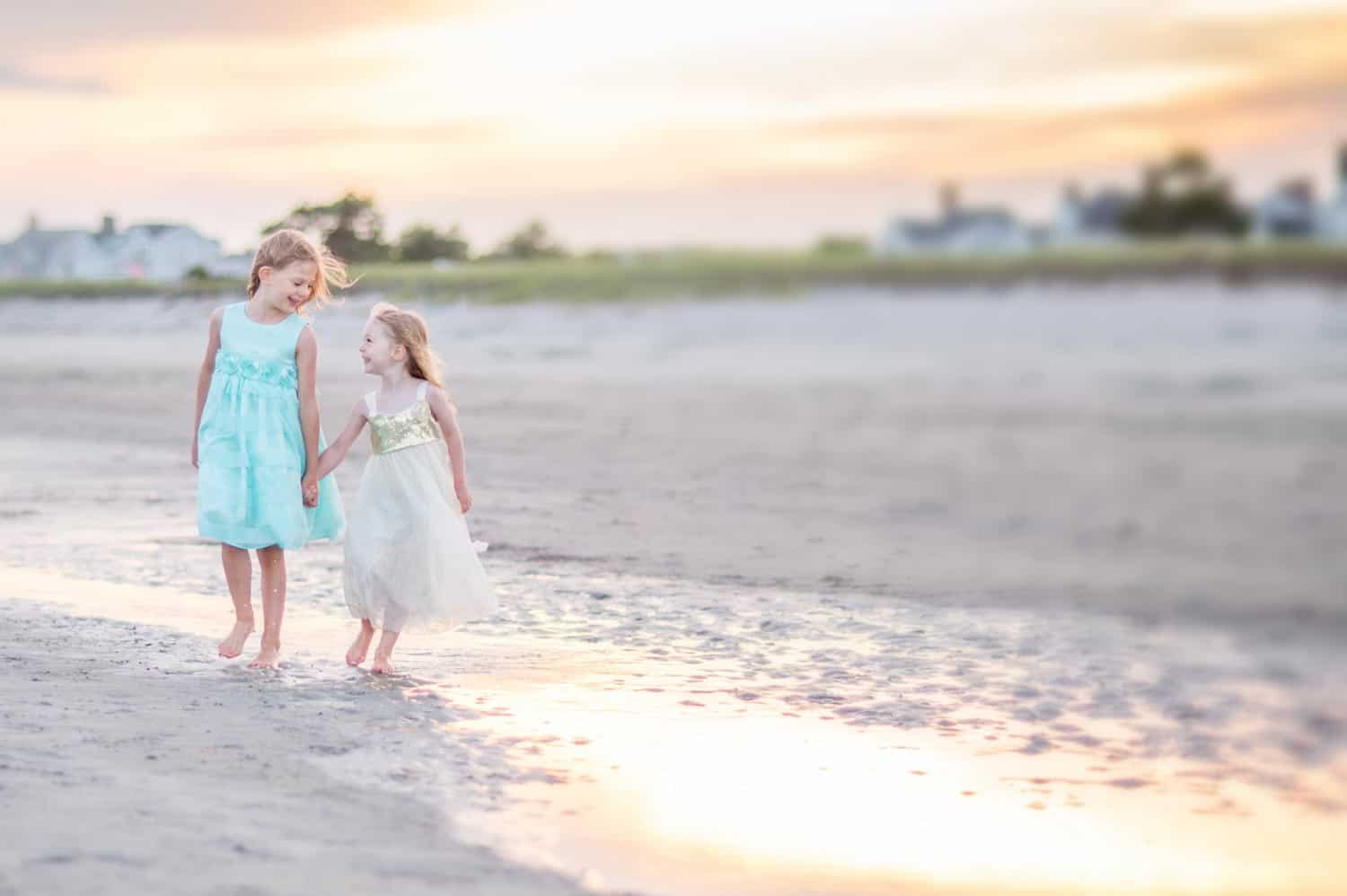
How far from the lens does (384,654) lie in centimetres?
583

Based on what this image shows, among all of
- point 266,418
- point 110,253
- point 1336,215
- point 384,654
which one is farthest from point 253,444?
point 110,253

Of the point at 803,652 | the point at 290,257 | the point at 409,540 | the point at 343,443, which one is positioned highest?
the point at 290,257

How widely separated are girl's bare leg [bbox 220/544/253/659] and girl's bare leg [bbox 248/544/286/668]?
63 millimetres

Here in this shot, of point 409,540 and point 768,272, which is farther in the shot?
point 768,272

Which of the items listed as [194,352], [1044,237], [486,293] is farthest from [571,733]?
[194,352]

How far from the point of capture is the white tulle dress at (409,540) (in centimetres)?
580

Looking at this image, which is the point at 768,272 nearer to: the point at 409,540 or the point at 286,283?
the point at 286,283

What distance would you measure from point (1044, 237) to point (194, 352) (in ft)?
55.0

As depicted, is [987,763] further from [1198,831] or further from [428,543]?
[428,543]

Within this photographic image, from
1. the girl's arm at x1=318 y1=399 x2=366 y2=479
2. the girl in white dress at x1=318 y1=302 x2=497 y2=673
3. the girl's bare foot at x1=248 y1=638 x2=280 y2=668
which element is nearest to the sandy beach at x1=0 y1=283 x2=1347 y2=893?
the girl's bare foot at x1=248 y1=638 x2=280 y2=668

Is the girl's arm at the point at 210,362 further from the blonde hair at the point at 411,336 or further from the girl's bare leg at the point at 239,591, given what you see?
the blonde hair at the point at 411,336

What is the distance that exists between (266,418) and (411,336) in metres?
0.59

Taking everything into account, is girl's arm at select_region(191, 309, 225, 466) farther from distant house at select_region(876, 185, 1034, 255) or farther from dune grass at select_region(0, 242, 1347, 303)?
→ distant house at select_region(876, 185, 1034, 255)

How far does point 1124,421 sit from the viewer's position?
14.7m
